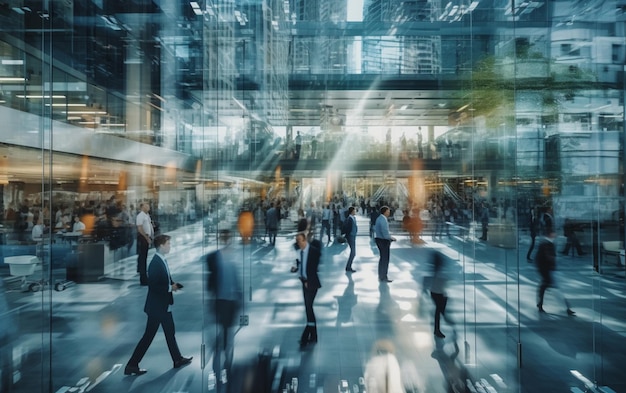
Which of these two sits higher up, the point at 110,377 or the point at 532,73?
the point at 532,73

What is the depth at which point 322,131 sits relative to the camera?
17125 millimetres

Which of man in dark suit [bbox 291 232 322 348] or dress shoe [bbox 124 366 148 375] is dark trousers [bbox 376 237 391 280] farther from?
dress shoe [bbox 124 366 148 375]

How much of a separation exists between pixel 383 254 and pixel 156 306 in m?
4.99

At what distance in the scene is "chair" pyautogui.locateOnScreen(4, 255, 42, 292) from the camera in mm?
7465

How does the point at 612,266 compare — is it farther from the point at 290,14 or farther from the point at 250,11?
the point at 290,14

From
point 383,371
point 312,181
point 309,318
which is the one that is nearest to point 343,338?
point 309,318

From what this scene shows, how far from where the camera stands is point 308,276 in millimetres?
4746

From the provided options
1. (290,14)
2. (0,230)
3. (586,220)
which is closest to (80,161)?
(0,230)

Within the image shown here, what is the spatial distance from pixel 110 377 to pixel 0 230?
11.4m

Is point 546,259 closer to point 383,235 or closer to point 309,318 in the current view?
point 383,235

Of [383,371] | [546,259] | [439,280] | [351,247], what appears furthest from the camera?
[351,247]

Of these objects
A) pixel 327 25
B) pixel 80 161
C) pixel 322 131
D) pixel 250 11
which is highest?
pixel 327 25

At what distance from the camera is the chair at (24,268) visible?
24.5ft

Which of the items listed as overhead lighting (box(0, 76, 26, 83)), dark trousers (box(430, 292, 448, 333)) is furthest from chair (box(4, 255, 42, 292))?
dark trousers (box(430, 292, 448, 333))
